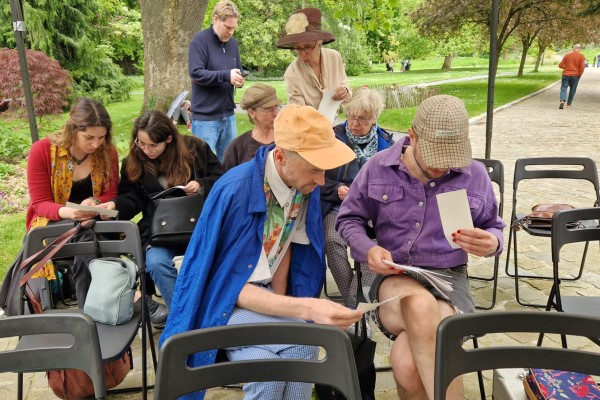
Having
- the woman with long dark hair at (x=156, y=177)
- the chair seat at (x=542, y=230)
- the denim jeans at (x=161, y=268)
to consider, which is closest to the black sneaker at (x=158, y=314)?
the woman with long dark hair at (x=156, y=177)

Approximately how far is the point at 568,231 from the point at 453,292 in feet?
2.36

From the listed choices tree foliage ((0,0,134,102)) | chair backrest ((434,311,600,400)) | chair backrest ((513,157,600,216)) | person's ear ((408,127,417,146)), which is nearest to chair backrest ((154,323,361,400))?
chair backrest ((434,311,600,400))

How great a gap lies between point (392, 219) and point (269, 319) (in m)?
0.77

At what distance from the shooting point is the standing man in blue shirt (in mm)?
4508

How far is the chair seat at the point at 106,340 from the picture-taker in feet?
7.38

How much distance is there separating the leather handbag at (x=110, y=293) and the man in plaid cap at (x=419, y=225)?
1.07 meters

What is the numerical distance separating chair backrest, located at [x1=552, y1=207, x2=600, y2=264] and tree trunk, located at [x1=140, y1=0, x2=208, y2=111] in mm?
8684

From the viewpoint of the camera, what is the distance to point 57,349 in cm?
163

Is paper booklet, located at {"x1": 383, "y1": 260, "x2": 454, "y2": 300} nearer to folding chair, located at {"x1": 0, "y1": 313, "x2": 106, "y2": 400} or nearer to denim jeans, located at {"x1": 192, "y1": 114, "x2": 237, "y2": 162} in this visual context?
folding chair, located at {"x1": 0, "y1": 313, "x2": 106, "y2": 400}

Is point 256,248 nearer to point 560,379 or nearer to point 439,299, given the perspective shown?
point 439,299

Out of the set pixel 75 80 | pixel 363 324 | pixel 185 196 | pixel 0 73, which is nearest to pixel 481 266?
pixel 363 324

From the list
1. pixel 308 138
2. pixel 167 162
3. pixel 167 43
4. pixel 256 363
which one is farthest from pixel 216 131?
pixel 167 43

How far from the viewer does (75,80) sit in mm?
16719

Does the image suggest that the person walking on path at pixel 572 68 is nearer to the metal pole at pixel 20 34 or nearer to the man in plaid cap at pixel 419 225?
the man in plaid cap at pixel 419 225
